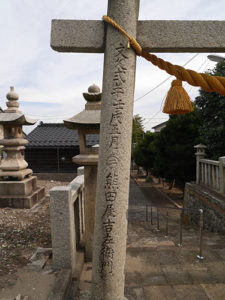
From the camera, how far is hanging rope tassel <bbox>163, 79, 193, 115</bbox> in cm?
208

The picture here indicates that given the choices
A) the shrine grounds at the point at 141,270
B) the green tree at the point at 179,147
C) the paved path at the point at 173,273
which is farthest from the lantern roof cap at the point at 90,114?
the green tree at the point at 179,147

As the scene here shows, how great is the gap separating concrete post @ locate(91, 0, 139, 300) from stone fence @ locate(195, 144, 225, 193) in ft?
17.8

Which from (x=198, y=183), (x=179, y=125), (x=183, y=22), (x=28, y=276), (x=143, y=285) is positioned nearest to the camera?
(x=183, y=22)

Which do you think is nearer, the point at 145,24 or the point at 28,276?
the point at 145,24

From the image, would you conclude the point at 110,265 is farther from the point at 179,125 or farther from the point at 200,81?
the point at 179,125

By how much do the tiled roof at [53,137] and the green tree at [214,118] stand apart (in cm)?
879

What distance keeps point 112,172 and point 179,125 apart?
10834 millimetres

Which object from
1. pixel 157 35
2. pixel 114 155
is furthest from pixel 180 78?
pixel 114 155

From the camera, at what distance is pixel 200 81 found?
75.7 inches

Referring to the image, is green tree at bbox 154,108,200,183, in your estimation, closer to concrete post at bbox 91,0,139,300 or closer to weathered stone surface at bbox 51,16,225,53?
weathered stone surface at bbox 51,16,225,53

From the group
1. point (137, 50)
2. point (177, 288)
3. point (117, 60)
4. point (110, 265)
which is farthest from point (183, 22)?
point (177, 288)

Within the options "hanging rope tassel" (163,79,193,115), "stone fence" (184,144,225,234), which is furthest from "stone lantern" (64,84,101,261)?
"stone fence" (184,144,225,234)

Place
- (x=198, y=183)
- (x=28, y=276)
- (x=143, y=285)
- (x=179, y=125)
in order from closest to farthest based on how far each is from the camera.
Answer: (x=28, y=276) → (x=143, y=285) → (x=198, y=183) → (x=179, y=125)

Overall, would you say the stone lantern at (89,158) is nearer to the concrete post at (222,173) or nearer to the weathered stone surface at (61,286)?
the weathered stone surface at (61,286)
